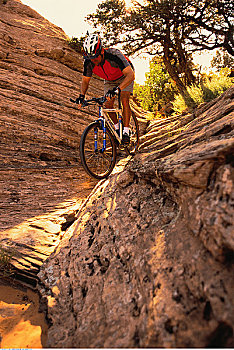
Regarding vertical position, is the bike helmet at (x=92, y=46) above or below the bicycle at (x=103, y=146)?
above

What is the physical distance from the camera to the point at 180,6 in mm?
10031

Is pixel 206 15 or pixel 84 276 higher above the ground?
pixel 206 15

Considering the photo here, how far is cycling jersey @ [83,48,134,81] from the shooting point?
4.56 m

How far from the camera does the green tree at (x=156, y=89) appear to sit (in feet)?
45.6

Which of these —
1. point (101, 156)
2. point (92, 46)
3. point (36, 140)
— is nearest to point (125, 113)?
point (101, 156)

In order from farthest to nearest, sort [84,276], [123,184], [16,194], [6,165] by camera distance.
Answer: [6,165] → [16,194] → [123,184] → [84,276]

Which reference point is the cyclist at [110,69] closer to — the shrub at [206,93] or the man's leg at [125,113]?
the man's leg at [125,113]

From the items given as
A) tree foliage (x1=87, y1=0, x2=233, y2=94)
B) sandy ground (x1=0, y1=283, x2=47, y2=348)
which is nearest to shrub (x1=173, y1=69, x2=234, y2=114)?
tree foliage (x1=87, y1=0, x2=233, y2=94)

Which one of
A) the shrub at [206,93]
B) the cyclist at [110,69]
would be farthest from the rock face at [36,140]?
the shrub at [206,93]

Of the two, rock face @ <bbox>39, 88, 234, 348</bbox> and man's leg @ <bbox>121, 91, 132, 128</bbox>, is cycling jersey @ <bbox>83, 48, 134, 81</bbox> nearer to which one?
man's leg @ <bbox>121, 91, 132, 128</bbox>

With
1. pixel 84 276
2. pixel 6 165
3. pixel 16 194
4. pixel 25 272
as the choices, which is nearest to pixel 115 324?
pixel 84 276

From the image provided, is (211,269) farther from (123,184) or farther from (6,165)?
(6,165)

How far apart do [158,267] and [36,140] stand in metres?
5.68

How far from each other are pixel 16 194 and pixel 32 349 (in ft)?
11.5
